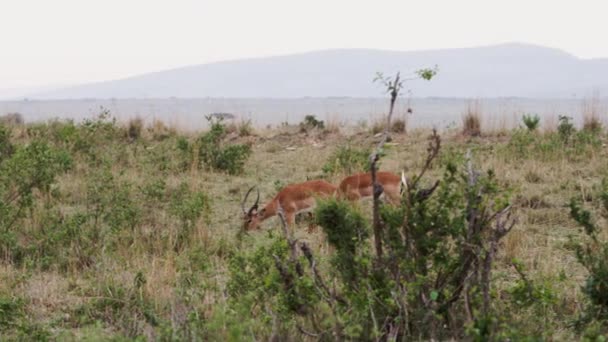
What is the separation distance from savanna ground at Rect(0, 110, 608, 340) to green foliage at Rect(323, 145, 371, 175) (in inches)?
1.5

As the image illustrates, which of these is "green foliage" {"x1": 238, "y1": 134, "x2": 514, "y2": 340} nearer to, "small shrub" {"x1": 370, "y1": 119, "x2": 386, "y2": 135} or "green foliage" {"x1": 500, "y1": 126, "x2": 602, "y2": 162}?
"green foliage" {"x1": 500, "y1": 126, "x2": 602, "y2": 162}

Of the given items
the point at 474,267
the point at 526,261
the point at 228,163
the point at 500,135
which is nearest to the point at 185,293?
the point at 474,267

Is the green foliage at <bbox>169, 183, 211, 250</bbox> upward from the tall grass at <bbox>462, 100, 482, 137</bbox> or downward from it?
downward

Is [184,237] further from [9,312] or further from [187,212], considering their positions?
[9,312]

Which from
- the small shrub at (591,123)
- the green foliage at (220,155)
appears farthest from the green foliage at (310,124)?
the small shrub at (591,123)

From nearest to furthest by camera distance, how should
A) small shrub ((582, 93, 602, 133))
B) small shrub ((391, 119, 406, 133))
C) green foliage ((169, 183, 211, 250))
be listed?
1. green foliage ((169, 183, 211, 250))
2. small shrub ((582, 93, 602, 133))
3. small shrub ((391, 119, 406, 133))

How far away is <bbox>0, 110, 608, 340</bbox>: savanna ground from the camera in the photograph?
5113 mm

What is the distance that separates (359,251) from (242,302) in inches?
A: 36.9

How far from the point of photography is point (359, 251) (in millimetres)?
4953

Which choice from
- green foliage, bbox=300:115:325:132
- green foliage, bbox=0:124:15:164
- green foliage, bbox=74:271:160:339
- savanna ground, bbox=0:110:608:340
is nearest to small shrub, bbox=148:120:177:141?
savanna ground, bbox=0:110:608:340

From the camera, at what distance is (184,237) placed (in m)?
7.96

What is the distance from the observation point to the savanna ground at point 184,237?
511 cm

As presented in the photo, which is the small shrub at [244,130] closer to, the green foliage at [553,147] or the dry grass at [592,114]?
the green foliage at [553,147]

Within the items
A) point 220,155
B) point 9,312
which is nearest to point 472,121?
point 220,155
